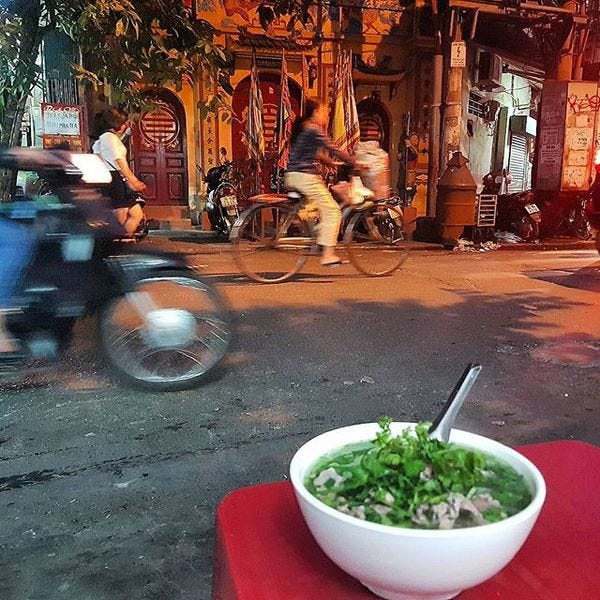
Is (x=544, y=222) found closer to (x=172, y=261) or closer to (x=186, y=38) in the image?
(x=186, y=38)

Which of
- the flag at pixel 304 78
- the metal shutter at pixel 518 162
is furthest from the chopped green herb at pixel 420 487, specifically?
the metal shutter at pixel 518 162

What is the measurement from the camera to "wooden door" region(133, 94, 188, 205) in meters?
13.3

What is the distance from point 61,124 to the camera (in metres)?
8.89

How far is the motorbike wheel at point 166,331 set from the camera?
397 centimetres

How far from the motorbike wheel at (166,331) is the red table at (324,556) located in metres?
2.81

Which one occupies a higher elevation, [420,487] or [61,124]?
[61,124]

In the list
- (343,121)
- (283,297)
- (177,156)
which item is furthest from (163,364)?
(177,156)

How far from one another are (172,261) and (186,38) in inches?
157

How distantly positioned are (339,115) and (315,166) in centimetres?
568

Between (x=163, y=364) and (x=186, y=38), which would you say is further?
(x=186, y=38)

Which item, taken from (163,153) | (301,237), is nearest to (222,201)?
(163,153)

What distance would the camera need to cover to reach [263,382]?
431 cm

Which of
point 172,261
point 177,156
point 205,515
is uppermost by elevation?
point 177,156

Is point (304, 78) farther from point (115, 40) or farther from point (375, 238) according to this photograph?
point (115, 40)
